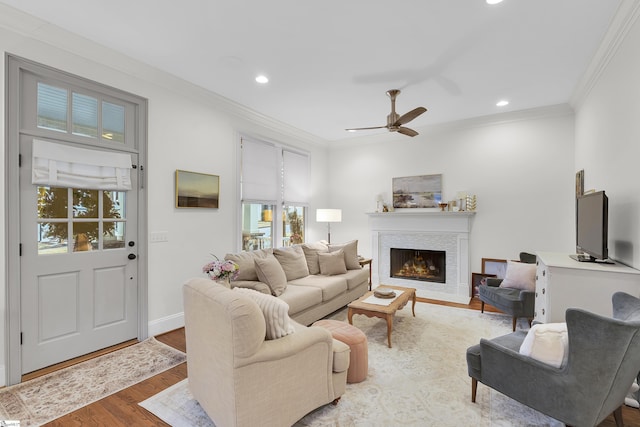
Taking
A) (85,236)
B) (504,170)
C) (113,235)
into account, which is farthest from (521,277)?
(85,236)

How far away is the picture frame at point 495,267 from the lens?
4.95 metres

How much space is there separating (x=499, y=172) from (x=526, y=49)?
242 cm

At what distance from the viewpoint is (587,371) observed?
1648mm

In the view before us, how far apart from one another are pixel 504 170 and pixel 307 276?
364 centimetres

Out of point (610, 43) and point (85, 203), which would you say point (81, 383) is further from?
point (610, 43)

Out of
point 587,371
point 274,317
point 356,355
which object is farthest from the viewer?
point 356,355

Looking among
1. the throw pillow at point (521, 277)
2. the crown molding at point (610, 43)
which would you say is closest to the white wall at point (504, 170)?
the crown molding at point (610, 43)

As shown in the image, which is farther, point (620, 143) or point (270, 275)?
point (270, 275)

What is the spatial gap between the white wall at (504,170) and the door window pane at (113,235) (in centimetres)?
445

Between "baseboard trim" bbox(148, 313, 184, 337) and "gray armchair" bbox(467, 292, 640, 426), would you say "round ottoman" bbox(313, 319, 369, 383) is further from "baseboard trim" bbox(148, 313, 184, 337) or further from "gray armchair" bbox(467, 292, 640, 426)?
"baseboard trim" bbox(148, 313, 184, 337)

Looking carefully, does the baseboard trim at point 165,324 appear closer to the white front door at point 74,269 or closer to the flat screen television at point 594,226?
the white front door at point 74,269

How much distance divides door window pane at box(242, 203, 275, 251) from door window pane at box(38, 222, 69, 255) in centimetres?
224

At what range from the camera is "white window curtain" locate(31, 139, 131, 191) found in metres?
2.65

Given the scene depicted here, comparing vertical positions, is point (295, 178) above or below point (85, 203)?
above
